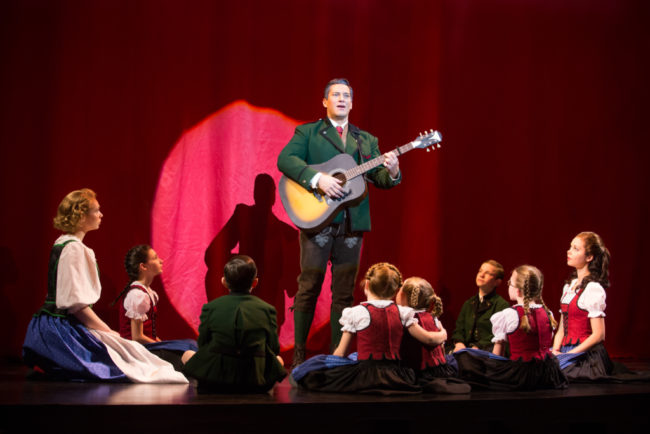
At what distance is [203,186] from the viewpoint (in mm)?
4586

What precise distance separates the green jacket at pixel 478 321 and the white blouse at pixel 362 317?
4.83 ft

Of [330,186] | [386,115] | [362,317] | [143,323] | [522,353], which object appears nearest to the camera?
[362,317]

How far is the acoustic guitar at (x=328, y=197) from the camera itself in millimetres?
3586

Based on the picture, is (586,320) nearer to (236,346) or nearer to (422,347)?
(422,347)

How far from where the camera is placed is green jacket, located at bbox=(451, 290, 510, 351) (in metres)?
4.41

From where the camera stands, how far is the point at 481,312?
14.7 feet

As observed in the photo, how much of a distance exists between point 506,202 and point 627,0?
2013 millimetres

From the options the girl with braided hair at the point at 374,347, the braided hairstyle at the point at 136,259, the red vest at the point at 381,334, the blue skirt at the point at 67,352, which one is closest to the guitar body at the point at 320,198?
the girl with braided hair at the point at 374,347

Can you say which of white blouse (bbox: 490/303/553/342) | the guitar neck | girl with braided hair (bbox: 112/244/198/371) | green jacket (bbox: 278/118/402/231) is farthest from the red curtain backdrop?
white blouse (bbox: 490/303/553/342)

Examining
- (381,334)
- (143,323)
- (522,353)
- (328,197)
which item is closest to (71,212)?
(143,323)

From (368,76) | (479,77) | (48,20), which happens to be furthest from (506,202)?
(48,20)

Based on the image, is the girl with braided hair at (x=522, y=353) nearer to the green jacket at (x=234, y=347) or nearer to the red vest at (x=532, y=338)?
the red vest at (x=532, y=338)

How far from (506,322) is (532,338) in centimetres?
15

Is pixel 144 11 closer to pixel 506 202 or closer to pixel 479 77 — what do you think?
pixel 479 77
